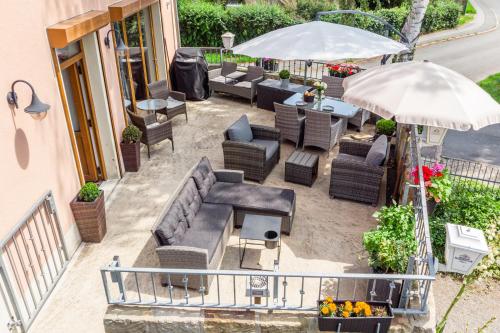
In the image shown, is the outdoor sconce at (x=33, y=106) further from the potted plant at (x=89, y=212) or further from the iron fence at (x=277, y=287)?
the iron fence at (x=277, y=287)

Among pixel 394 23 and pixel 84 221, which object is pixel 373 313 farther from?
pixel 394 23

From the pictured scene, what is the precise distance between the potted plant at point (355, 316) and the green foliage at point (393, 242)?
1.67 ft

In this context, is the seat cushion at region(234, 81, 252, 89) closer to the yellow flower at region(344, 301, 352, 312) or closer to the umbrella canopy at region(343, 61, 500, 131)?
the umbrella canopy at region(343, 61, 500, 131)

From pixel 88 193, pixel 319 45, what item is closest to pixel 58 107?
pixel 88 193

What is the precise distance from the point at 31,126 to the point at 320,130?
5.35 m

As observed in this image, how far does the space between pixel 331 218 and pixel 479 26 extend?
2775 centimetres

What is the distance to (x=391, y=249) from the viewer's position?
4.56 metres

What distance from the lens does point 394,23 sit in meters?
23.5

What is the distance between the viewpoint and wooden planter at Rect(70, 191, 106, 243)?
571 cm

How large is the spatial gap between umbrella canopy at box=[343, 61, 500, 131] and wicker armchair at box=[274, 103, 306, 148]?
2699 millimetres

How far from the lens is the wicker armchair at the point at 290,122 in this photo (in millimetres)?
8500

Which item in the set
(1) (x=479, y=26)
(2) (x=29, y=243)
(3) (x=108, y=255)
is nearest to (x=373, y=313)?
(3) (x=108, y=255)

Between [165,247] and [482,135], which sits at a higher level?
[165,247]

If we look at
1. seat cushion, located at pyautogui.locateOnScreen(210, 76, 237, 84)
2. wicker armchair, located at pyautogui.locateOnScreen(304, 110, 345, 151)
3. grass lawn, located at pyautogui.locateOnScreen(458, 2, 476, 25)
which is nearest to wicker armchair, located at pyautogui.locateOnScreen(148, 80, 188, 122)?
seat cushion, located at pyautogui.locateOnScreen(210, 76, 237, 84)
